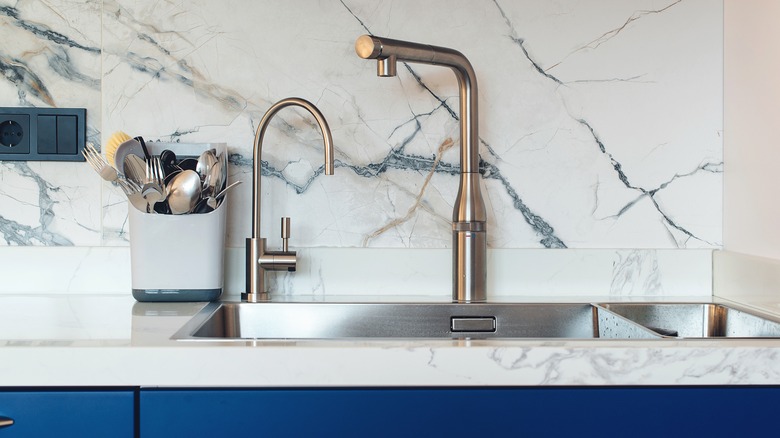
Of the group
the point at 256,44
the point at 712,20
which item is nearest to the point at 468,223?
the point at 256,44

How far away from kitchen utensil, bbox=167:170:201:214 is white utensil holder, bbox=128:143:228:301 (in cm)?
2

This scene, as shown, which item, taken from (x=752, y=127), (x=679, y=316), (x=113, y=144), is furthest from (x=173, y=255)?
(x=752, y=127)

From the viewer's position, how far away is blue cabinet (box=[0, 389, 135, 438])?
0.92 metres

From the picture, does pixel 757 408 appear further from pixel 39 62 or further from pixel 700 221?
pixel 39 62

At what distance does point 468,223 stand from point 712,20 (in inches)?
24.8

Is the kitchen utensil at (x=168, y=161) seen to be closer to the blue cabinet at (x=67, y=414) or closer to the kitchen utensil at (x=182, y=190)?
the kitchen utensil at (x=182, y=190)

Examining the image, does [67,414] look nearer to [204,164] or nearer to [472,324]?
[204,164]

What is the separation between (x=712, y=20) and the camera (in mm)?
1492

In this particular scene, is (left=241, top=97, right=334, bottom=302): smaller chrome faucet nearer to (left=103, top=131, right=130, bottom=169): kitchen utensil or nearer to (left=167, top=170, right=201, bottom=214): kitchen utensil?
(left=167, top=170, right=201, bottom=214): kitchen utensil

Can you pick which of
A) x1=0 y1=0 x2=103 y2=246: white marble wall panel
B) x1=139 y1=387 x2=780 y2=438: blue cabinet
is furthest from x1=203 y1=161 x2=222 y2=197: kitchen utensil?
x1=139 y1=387 x2=780 y2=438: blue cabinet

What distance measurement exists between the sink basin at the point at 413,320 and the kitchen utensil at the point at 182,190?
0.19 m

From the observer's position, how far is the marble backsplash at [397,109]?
4.77 ft

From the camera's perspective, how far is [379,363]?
94 centimetres

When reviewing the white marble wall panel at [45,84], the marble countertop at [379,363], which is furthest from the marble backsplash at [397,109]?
the marble countertop at [379,363]
